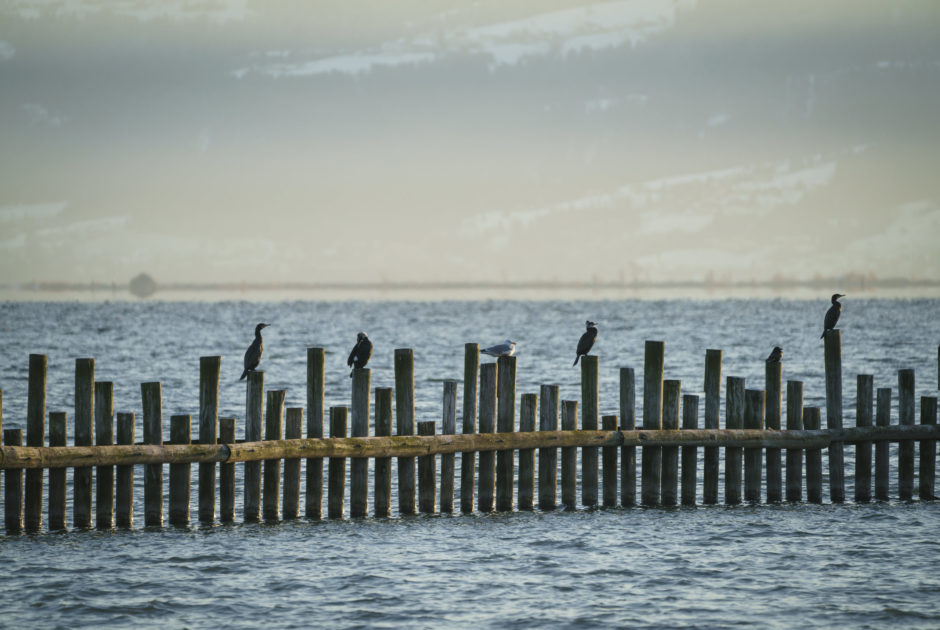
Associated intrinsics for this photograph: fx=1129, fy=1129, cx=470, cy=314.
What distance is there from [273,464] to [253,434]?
0.46 m

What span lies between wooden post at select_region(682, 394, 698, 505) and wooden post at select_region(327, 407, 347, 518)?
16.1ft

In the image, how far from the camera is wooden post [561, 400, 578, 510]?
1566cm

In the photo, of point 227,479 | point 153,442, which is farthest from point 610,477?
point 153,442

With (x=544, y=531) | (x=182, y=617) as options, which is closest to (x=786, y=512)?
(x=544, y=531)

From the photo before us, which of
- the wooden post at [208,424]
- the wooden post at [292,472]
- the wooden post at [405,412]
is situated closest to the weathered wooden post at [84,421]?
the wooden post at [208,424]

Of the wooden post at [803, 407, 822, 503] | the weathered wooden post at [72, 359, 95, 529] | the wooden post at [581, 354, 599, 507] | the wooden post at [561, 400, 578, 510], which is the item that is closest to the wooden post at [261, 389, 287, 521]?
the weathered wooden post at [72, 359, 95, 529]

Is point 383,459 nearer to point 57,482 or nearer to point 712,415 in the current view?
point 57,482

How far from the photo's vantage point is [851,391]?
120 feet

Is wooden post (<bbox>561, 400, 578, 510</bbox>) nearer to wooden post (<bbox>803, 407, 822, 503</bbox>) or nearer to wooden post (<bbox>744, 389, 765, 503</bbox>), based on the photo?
wooden post (<bbox>744, 389, 765, 503</bbox>)

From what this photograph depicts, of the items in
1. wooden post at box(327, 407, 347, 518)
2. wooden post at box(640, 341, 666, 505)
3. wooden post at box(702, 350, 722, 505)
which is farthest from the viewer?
wooden post at box(702, 350, 722, 505)

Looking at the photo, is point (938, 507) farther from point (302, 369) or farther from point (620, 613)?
point (302, 369)

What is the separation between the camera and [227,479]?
14.5m

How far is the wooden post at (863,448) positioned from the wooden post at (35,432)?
11.6 metres

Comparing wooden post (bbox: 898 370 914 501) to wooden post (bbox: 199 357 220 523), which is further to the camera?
wooden post (bbox: 898 370 914 501)
